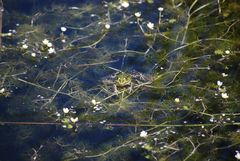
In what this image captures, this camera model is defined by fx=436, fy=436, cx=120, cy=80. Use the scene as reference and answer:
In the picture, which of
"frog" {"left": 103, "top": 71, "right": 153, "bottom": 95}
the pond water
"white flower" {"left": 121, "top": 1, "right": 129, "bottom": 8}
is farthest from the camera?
"white flower" {"left": 121, "top": 1, "right": 129, "bottom": 8}

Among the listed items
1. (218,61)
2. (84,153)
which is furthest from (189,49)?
(84,153)

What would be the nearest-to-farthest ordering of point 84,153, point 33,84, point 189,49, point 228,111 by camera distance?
1. point 84,153
2. point 228,111
3. point 33,84
4. point 189,49

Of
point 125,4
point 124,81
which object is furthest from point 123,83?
point 125,4

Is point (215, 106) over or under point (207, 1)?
under

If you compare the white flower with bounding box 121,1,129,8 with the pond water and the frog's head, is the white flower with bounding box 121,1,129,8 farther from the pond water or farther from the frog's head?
the frog's head

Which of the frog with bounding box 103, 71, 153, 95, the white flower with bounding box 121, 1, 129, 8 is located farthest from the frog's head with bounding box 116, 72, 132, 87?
the white flower with bounding box 121, 1, 129, 8

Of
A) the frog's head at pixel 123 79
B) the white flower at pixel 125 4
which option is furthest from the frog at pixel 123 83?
the white flower at pixel 125 4

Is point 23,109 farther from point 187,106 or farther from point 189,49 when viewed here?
point 189,49

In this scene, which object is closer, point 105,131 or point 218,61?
point 105,131

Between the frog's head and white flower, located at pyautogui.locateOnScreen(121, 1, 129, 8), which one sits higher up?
white flower, located at pyautogui.locateOnScreen(121, 1, 129, 8)
